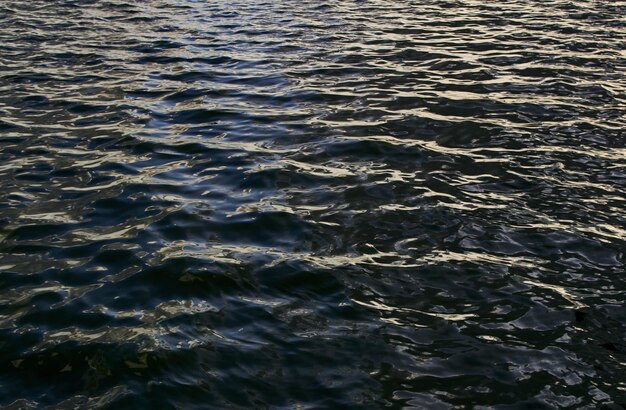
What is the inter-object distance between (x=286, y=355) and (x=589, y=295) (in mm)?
2954

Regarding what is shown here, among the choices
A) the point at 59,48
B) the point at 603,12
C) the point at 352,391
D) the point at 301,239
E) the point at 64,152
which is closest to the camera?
the point at 352,391

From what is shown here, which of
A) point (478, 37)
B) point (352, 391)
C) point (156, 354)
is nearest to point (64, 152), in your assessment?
point (156, 354)

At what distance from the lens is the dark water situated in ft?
18.4

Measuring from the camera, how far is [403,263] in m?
7.30

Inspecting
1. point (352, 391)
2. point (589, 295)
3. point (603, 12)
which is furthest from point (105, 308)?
point (603, 12)

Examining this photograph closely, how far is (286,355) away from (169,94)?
8.88 meters

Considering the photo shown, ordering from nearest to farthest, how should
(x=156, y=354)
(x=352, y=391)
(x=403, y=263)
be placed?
1. (x=352, y=391)
2. (x=156, y=354)
3. (x=403, y=263)

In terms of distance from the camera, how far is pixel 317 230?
804 centimetres

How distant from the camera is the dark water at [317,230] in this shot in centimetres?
561

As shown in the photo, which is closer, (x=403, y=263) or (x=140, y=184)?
(x=403, y=263)

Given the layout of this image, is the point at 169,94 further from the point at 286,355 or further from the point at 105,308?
the point at 286,355

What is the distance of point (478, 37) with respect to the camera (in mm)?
17656

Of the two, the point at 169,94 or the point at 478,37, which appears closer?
the point at 169,94

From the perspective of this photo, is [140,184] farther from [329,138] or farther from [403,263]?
[403,263]
